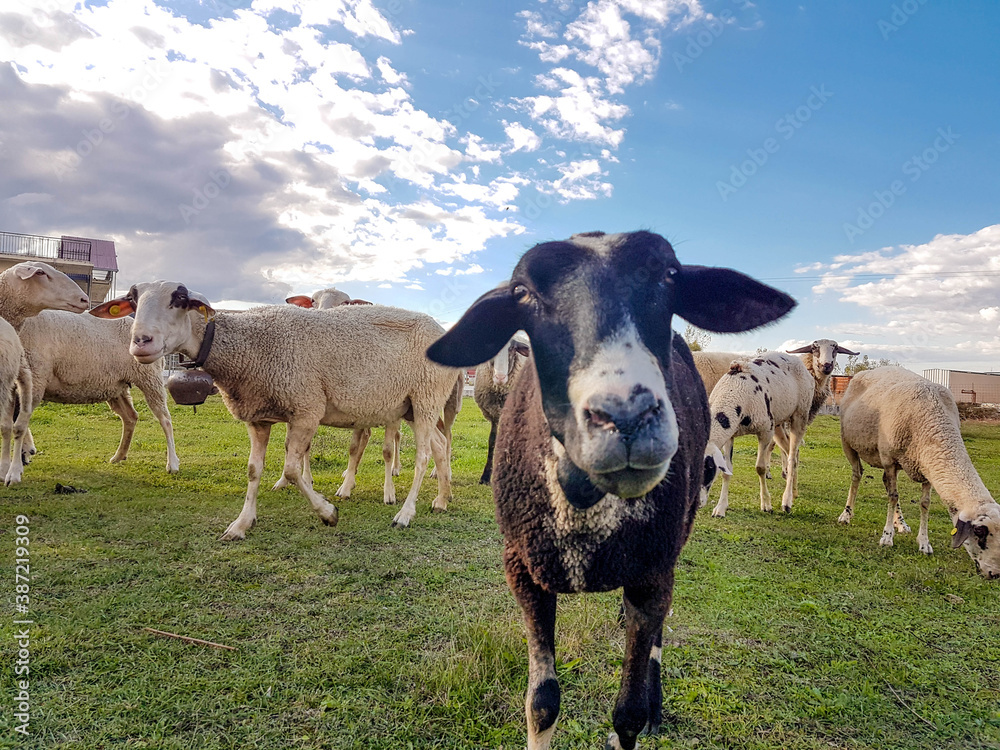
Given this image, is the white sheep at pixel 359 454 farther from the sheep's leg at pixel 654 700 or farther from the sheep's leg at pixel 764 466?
the sheep's leg at pixel 764 466

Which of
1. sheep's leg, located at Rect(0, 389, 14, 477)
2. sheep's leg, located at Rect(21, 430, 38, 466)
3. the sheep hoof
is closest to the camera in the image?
Result: the sheep hoof

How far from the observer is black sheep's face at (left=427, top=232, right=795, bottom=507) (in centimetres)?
158

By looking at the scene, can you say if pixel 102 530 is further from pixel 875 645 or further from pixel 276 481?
pixel 875 645

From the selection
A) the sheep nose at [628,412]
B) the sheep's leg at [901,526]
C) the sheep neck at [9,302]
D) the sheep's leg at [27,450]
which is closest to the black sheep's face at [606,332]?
the sheep nose at [628,412]

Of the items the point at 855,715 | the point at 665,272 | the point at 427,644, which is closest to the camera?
the point at 665,272

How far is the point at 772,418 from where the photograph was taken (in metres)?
8.74

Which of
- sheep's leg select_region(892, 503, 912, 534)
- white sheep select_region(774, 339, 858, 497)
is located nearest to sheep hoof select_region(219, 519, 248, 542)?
sheep's leg select_region(892, 503, 912, 534)

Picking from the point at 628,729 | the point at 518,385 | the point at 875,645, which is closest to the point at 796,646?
the point at 875,645

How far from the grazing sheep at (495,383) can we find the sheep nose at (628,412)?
7143 millimetres

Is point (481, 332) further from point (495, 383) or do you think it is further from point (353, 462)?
point (495, 383)

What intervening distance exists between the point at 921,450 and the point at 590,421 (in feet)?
23.5

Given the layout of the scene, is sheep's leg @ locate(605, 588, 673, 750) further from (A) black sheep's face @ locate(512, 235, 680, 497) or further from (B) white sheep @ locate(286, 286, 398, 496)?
(B) white sheep @ locate(286, 286, 398, 496)

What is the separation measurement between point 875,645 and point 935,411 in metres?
4.25

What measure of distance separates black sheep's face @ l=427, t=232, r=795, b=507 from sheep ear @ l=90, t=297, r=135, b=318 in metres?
5.42
